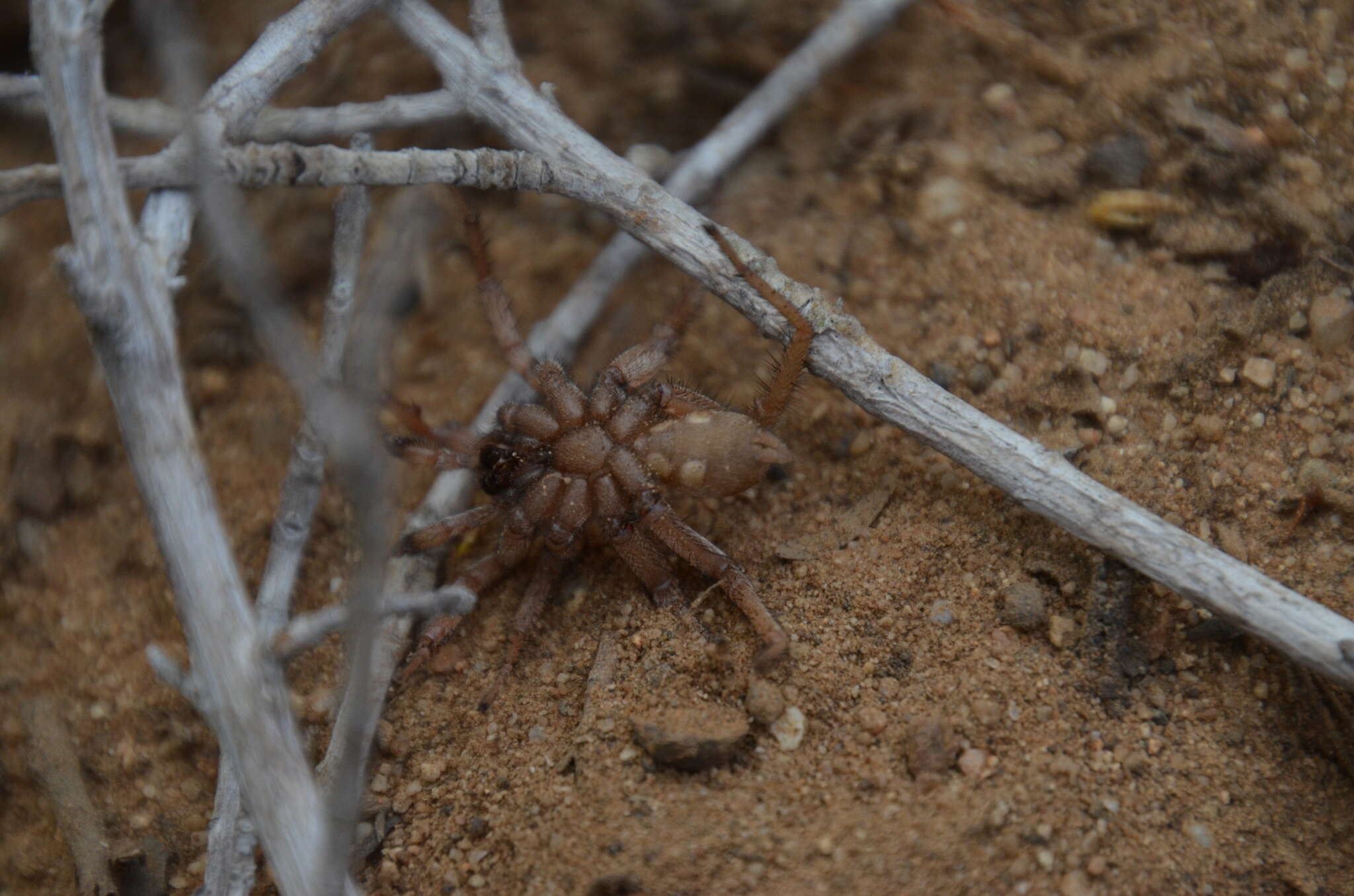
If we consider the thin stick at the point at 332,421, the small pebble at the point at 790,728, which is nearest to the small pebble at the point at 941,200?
the small pebble at the point at 790,728

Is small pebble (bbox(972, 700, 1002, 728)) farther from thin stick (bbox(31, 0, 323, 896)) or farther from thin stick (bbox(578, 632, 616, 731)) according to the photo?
thin stick (bbox(31, 0, 323, 896))

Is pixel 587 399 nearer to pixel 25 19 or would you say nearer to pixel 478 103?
pixel 478 103

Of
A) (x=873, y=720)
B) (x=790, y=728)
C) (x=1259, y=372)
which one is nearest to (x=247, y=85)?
(x=790, y=728)

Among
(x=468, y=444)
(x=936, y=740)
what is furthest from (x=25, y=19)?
(x=936, y=740)

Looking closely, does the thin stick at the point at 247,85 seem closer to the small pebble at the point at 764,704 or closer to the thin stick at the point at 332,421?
the thin stick at the point at 332,421

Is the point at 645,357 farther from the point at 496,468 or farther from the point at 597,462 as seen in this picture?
the point at 496,468

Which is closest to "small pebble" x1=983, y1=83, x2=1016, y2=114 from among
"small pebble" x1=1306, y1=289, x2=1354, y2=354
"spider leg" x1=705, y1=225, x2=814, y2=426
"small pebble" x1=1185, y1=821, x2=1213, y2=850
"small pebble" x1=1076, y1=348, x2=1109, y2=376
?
"small pebble" x1=1076, y1=348, x2=1109, y2=376
